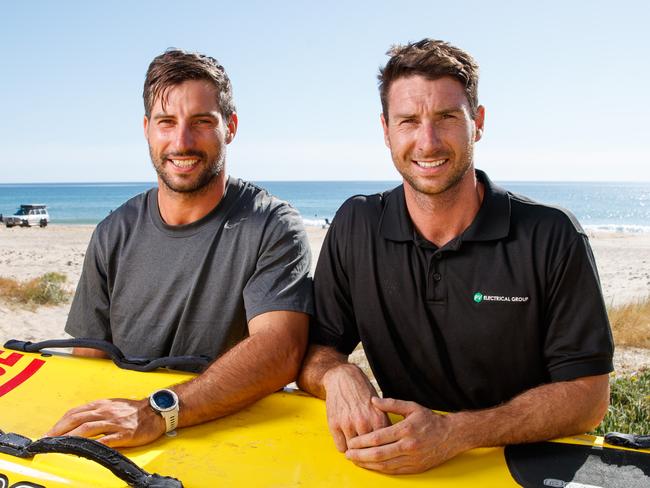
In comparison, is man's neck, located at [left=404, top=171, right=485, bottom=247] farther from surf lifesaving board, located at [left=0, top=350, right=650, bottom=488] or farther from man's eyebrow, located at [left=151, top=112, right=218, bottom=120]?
man's eyebrow, located at [left=151, top=112, right=218, bottom=120]

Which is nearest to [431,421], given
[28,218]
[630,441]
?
[630,441]

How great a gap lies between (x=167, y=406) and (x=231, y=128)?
4.35ft

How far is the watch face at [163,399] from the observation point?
190cm

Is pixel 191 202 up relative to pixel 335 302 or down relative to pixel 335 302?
up

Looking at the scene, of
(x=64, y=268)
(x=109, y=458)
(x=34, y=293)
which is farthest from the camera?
(x=64, y=268)

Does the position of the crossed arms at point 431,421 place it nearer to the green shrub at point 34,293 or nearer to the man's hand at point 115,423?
the man's hand at point 115,423

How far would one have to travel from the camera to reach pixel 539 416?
1881 millimetres

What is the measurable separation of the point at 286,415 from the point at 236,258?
72 cm

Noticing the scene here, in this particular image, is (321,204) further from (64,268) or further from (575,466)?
(575,466)

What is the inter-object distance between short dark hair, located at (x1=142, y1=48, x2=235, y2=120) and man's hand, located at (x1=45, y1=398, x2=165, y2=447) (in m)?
1.22

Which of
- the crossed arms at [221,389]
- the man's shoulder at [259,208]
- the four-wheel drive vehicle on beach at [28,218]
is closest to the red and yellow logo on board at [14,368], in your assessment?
the crossed arms at [221,389]

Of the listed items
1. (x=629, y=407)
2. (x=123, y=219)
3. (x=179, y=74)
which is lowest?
(x=629, y=407)

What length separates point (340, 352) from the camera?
2404 mm

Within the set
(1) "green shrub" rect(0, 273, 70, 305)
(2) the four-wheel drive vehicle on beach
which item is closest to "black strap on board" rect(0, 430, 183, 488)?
(1) "green shrub" rect(0, 273, 70, 305)
